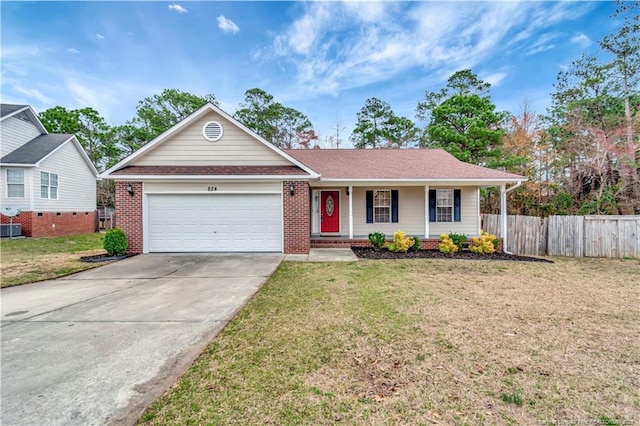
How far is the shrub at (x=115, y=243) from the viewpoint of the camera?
8645 mm

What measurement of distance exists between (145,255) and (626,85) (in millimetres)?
22964

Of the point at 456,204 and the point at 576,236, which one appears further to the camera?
the point at 456,204

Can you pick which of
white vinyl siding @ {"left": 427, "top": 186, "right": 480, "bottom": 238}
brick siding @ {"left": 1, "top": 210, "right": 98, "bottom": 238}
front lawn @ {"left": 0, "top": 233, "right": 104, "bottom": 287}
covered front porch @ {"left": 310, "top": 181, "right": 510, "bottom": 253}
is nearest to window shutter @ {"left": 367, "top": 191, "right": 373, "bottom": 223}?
covered front porch @ {"left": 310, "top": 181, "right": 510, "bottom": 253}

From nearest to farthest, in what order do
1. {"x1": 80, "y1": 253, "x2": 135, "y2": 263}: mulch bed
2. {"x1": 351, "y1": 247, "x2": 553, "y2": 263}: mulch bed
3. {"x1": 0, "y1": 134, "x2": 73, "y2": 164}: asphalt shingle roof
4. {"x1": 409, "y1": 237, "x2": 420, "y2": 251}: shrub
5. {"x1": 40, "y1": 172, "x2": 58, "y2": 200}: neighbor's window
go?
1. {"x1": 80, "y1": 253, "x2": 135, "y2": 263}: mulch bed
2. {"x1": 351, "y1": 247, "x2": 553, "y2": 263}: mulch bed
3. {"x1": 409, "y1": 237, "x2": 420, "y2": 251}: shrub
4. {"x1": 0, "y1": 134, "x2": 73, "y2": 164}: asphalt shingle roof
5. {"x1": 40, "y1": 172, "x2": 58, "y2": 200}: neighbor's window

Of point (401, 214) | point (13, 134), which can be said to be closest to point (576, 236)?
point (401, 214)

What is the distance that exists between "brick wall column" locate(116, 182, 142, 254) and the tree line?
16.6 m

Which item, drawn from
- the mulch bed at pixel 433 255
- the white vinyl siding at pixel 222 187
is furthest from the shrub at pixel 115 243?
the mulch bed at pixel 433 255

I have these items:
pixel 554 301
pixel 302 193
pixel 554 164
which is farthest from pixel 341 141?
pixel 554 301

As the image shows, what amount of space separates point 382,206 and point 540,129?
1426cm

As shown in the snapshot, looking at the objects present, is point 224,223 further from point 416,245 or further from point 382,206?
point 416,245

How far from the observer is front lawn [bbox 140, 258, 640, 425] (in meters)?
2.19

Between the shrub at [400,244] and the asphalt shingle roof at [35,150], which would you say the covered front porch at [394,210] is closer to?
the shrub at [400,244]

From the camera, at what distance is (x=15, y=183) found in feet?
46.2

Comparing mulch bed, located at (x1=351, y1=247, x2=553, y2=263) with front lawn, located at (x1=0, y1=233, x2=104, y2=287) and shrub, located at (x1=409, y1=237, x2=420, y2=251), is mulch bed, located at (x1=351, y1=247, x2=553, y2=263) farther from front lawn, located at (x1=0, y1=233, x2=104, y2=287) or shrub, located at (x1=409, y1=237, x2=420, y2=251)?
front lawn, located at (x1=0, y1=233, x2=104, y2=287)
